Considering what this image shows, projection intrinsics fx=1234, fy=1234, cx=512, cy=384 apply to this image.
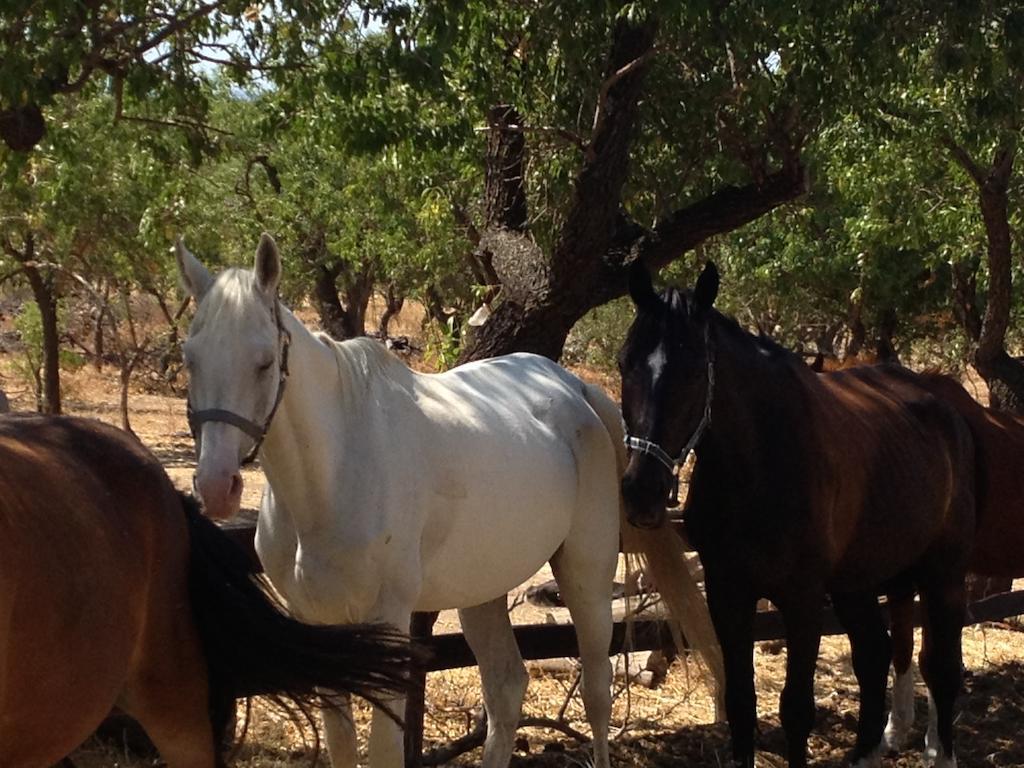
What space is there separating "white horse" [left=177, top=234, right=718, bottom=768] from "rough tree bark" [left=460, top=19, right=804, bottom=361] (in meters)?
0.84

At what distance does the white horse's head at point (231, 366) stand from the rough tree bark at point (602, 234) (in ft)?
7.71

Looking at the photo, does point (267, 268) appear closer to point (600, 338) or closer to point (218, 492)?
point (218, 492)

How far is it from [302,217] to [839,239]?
762 cm

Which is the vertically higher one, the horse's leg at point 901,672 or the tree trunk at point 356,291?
the tree trunk at point 356,291

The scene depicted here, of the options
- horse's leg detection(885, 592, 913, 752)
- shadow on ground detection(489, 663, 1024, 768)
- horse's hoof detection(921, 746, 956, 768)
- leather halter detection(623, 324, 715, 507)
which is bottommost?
shadow on ground detection(489, 663, 1024, 768)

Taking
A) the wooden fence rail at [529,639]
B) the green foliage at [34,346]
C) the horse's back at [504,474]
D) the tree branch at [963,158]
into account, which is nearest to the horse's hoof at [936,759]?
→ the wooden fence rail at [529,639]

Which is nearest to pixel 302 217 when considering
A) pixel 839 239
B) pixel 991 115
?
pixel 839 239

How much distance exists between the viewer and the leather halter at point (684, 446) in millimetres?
3910

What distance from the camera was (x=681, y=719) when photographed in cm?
623

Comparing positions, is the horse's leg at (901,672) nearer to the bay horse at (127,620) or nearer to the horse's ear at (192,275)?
the bay horse at (127,620)

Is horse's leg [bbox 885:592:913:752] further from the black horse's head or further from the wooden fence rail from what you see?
the black horse's head

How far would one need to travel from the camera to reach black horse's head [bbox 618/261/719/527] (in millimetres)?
3900

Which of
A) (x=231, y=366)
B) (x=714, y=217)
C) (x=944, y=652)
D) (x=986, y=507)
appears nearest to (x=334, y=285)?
(x=714, y=217)

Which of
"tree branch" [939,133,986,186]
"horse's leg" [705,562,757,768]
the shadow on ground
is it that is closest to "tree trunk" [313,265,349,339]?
"tree branch" [939,133,986,186]
